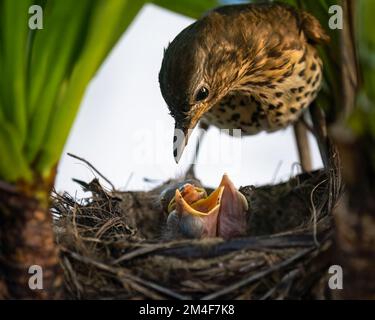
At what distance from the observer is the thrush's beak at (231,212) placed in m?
2.66

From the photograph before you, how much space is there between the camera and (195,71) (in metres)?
2.45

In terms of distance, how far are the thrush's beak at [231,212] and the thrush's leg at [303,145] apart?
57cm

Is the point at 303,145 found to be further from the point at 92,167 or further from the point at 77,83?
the point at 77,83

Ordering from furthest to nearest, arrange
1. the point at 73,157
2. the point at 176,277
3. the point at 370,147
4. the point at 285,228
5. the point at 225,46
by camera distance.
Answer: the point at 285,228 < the point at 225,46 < the point at 73,157 < the point at 176,277 < the point at 370,147

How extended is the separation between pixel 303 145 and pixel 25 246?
2.05m

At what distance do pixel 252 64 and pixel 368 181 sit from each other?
1.67 meters

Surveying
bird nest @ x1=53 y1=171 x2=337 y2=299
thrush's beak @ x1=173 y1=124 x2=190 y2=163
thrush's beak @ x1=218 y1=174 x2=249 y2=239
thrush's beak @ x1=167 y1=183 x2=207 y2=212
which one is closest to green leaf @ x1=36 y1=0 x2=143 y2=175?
bird nest @ x1=53 y1=171 x2=337 y2=299

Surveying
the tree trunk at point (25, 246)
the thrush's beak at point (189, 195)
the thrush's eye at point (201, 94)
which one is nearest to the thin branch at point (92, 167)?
the thrush's beak at point (189, 195)

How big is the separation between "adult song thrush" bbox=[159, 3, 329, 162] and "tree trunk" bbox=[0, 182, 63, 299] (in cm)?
98

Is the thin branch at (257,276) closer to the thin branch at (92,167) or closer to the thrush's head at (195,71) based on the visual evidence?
the thrush's head at (195,71)

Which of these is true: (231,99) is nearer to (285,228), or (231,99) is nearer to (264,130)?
(264,130)

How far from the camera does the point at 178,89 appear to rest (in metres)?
2.39

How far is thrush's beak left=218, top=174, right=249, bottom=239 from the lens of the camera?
2660 mm
